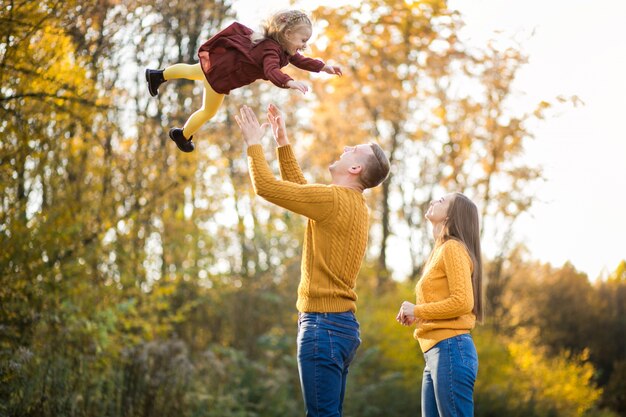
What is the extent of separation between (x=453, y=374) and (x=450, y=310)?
28 centimetres

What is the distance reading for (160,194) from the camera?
7465mm

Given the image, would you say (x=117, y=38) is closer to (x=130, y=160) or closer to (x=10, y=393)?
(x=130, y=160)

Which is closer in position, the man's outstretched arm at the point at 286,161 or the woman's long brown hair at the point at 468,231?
the man's outstretched arm at the point at 286,161

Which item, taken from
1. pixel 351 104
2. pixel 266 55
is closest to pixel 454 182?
pixel 351 104

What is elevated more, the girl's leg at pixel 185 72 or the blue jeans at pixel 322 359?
the girl's leg at pixel 185 72

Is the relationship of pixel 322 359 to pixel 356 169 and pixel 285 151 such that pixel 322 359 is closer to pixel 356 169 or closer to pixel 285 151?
Answer: pixel 356 169

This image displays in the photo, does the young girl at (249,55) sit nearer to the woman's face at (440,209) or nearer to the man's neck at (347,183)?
the man's neck at (347,183)

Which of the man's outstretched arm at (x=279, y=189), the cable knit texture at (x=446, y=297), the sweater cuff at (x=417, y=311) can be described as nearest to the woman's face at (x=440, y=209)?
the cable knit texture at (x=446, y=297)

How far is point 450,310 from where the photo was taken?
11.7 feet

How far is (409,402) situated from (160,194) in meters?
3.43

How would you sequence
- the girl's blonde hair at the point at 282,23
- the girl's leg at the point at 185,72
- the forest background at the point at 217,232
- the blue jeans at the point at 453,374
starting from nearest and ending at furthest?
the girl's blonde hair at the point at 282,23, the girl's leg at the point at 185,72, the blue jeans at the point at 453,374, the forest background at the point at 217,232

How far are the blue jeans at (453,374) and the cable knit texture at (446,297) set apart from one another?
5cm

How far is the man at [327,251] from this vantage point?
10.6 feet

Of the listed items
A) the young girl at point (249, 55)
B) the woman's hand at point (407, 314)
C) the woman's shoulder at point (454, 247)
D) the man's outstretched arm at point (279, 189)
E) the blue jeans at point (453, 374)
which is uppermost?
the young girl at point (249, 55)
